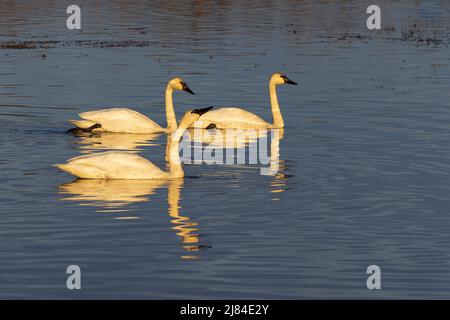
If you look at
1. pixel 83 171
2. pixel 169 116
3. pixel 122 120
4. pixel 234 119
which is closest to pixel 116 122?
pixel 122 120

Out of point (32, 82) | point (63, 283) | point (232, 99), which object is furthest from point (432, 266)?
point (32, 82)

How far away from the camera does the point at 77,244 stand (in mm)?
16328

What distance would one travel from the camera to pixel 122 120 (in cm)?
2750

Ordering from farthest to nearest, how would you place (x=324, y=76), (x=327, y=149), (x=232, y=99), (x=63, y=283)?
(x=324, y=76) < (x=232, y=99) < (x=327, y=149) < (x=63, y=283)

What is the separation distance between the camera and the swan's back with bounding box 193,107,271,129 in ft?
93.2

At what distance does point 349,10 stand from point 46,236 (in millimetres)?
49376

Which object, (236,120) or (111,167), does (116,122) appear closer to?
(236,120)

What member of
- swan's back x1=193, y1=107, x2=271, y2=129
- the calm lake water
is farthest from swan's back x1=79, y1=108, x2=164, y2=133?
swan's back x1=193, y1=107, x2=271, y2=129

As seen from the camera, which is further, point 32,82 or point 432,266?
point 32,82

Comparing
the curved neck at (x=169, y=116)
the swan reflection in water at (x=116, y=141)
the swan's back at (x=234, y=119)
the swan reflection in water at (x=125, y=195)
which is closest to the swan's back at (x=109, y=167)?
the swan reflection in water at (x=125, y=195)

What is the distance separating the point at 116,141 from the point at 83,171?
19.4 ft

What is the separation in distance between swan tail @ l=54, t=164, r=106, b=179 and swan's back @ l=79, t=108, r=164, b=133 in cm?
641

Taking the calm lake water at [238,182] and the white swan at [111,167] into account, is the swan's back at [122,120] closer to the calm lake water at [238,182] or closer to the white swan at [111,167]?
the calm lake water at [238,182]
